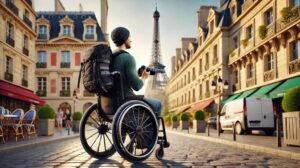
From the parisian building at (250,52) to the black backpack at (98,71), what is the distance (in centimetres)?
1279

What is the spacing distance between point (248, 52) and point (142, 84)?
18641mm

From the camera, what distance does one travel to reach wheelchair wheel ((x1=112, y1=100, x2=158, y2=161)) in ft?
12.9

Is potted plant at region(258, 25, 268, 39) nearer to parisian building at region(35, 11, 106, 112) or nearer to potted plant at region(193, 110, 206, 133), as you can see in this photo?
potted plant at region(193, 110, 206, 133)

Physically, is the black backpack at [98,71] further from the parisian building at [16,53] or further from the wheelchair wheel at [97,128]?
the parisian building at [16,53]

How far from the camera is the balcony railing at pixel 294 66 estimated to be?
51.7 ft

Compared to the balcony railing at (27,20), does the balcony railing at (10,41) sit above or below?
below

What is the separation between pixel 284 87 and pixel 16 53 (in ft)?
57.7

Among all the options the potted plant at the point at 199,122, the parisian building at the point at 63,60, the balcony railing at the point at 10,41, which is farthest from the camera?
the parisian building at the point at 63,60

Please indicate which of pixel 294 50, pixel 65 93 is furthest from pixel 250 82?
pixel 65 93

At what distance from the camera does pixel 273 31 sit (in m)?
18.2

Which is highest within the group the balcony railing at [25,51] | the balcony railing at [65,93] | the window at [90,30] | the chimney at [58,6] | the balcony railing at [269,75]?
the chimney at [58,6]

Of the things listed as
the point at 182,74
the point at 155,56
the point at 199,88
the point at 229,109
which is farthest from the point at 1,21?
the point at 155,56

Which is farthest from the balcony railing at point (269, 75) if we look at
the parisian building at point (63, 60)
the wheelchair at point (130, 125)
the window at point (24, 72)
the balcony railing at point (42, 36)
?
the balcony railing at point (42, 36)

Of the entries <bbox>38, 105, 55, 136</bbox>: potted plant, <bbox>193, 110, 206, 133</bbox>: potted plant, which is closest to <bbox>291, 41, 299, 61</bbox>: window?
<bbox>193, 110, 206, 133</bbox>: potted plant
